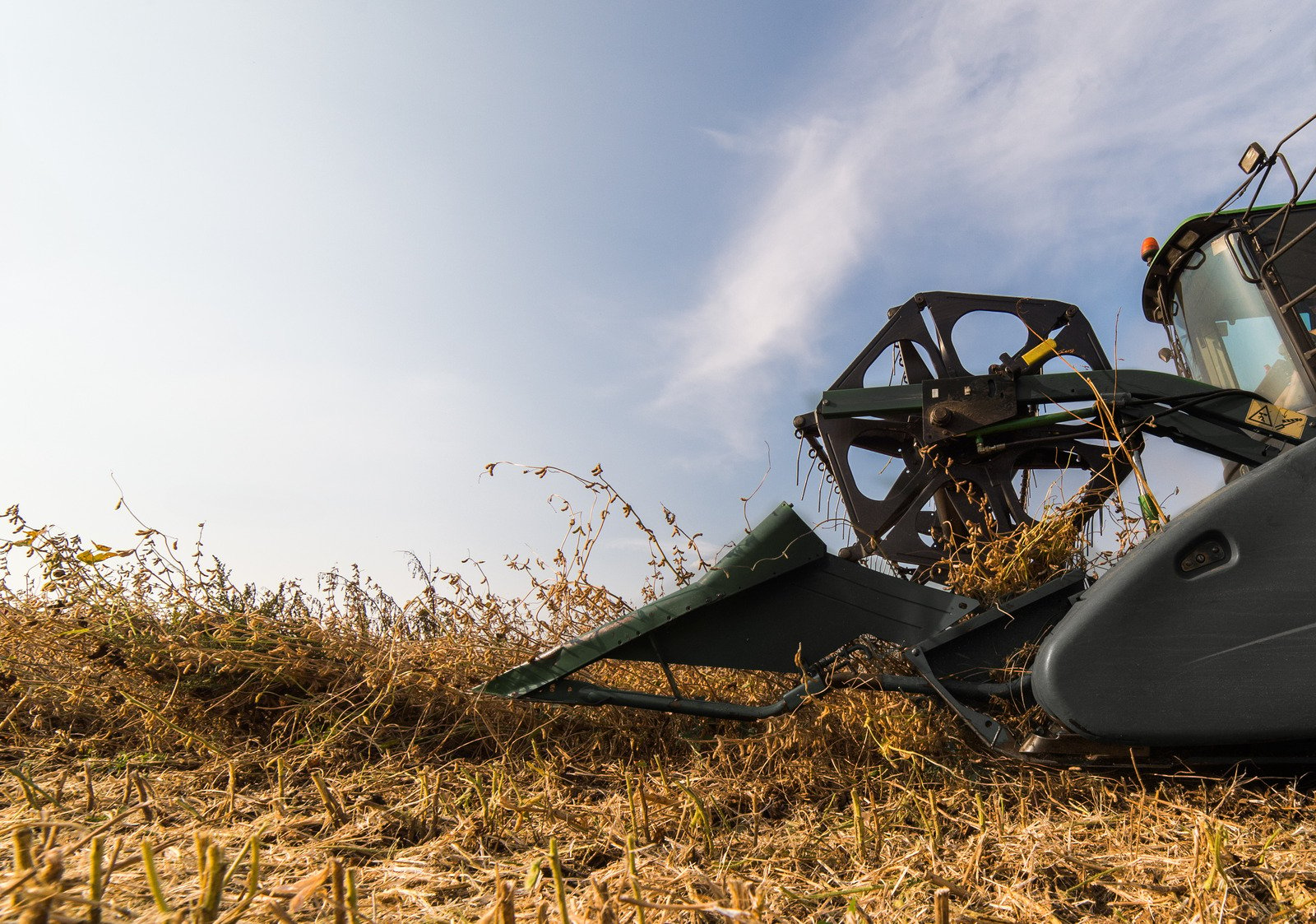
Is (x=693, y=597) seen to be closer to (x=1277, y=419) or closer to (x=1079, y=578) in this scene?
(x=1079, y=578)

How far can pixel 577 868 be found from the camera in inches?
78.2

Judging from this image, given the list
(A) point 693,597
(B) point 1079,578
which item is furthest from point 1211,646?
(A) point 693,597

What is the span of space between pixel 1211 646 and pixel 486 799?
A: 2.20 metres

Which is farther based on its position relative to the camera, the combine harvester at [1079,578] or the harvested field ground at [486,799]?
the combine harvester at [1079,578]

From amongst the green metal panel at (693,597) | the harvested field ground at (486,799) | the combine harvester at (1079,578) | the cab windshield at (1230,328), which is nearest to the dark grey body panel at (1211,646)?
the combine harvester at (1079,578)

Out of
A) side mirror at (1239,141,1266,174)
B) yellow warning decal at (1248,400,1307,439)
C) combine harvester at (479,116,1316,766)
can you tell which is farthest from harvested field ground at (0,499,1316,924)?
side mirror at (1239,141,1266,174)

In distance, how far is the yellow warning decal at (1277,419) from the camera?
10.2ft

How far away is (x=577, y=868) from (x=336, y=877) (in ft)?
2.98

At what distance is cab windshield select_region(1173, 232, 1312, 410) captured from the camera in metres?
3.35

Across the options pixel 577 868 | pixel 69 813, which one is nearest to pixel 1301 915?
pixel 577 868

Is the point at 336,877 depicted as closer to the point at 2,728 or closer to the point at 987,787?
the point at 987,787

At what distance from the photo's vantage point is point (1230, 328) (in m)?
3.64

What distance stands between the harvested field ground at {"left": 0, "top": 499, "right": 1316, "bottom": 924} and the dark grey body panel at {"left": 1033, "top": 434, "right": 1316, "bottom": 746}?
0.30 metres

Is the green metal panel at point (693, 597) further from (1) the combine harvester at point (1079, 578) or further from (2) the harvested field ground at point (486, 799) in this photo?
(2) the harvested field ground at point (486, 799)
